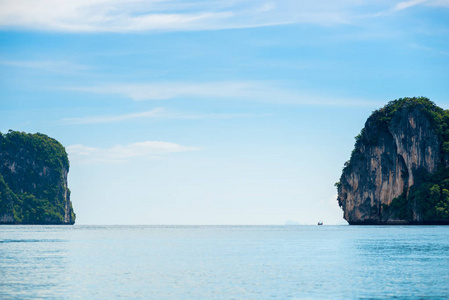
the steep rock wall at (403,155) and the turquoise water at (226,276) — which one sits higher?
the steep rock wall at (403,155)

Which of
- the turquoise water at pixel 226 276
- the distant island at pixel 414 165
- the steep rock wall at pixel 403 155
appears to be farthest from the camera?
the steep rock wall at pixel 403 155

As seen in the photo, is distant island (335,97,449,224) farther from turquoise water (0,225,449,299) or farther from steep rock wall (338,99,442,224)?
turquoise water (0,225,449,299)

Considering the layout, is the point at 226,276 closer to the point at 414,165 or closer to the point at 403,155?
the point at 414,165

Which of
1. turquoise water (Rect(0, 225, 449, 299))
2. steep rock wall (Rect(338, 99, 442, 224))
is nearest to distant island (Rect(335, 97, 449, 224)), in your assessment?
steep rock wall (Rect(338, 99, 442, 224))

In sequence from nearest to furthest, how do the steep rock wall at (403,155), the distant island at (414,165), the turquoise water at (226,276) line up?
the turquoise water at (226,276) → the distant island at (414,165) → the steep rock wall at (403,155)

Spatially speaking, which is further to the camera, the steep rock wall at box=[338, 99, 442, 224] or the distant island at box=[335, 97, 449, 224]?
the steep rock wall at box=[338, 99, 442, 224]

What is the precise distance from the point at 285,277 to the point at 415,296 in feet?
36.7

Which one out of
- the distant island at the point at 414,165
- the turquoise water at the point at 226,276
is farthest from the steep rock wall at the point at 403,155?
the turquoise water at the point at 226,276

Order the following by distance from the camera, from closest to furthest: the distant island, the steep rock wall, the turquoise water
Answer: the turquoise water < the distant island < the steep rock wall

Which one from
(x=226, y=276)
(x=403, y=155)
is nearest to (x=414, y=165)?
(x=403, y=155)

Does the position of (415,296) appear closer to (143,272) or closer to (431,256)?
(143,272)

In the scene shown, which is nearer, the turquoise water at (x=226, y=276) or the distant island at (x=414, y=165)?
the turquoise water at (x=226, y=276)

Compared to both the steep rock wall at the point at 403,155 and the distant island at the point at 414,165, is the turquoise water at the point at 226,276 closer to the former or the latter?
the distant island at the point at 414,165

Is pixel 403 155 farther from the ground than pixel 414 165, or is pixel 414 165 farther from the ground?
pixel 403 155
